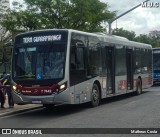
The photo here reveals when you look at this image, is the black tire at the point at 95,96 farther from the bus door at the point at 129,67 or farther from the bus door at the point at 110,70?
the bus door at the point at 129,67

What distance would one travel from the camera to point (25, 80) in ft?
47.6

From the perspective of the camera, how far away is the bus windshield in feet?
46.6

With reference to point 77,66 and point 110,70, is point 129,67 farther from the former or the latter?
point 77,66

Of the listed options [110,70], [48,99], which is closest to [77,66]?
[48,99]

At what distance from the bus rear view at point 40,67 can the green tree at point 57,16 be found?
53.7ft

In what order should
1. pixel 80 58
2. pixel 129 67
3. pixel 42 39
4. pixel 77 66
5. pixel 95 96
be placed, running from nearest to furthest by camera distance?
1. pixel 42 39
2. pixel 77 66
3. pixel 80 58
4. pixel 95 96
5. pixel 129 67

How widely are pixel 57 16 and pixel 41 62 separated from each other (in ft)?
58.8

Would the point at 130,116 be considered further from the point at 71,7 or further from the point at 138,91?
the point at 71,7

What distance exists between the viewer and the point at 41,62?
1436cm

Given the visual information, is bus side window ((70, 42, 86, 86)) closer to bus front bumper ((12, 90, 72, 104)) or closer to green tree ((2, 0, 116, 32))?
bus front bumper ((12, 90, 72, 104))

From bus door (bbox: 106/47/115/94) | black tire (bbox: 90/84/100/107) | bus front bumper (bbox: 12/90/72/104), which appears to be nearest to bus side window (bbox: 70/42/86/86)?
bus front bumper (bbox: 12/90/72/104)

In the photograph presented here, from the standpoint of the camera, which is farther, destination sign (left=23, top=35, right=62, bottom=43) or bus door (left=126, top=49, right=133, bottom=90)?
bus door (left=126, top=49, right=133, bottom=90)

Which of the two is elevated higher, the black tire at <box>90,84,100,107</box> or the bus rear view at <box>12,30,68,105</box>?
the bus rear view at <box>12,30,68,105</box>

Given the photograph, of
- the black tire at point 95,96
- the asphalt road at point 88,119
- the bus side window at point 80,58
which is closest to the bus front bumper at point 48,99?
the asphalt road at point 88,119
